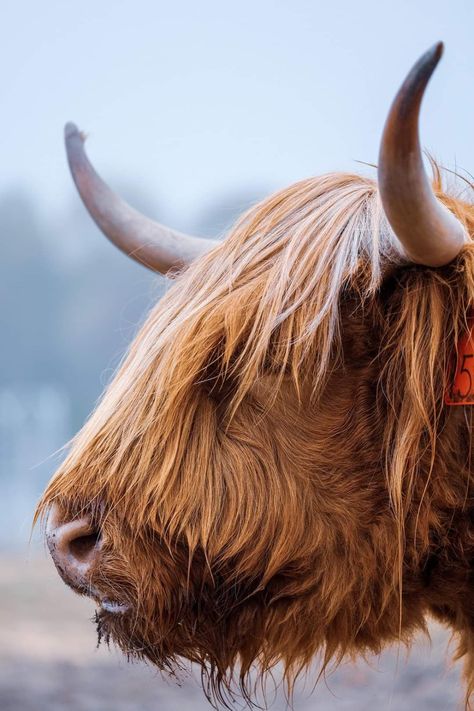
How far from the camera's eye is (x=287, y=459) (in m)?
1.30

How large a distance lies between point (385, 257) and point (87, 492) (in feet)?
1.74

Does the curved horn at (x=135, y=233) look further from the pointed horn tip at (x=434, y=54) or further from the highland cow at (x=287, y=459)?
the pointed horn tip at (x=434, y=54)

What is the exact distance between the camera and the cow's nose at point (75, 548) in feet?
4.05

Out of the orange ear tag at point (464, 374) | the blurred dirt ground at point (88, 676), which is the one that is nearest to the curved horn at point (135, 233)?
the orange ear tag at point (464, 374)

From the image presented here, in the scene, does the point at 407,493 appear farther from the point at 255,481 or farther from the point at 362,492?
the point at 255,481

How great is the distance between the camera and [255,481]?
1298mm

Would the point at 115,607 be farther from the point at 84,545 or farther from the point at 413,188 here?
the point at 413,188

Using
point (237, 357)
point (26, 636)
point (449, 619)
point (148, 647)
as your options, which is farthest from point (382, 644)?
point (26, 636)

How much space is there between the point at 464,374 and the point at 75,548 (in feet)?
1.92

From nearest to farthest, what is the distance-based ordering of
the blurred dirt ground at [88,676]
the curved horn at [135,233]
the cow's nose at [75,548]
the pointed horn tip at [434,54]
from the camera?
1. the pointed horn tip at [434,54]
2. the cow's nose at [75,548]
3. the curved horn at [135,233]
4. the blurred dirt ground at [88,676]

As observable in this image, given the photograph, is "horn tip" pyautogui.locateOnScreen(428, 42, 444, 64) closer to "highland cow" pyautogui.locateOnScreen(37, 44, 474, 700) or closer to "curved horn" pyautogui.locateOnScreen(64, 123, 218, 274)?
"highland cow" pyautogui.locateOnScreen(37, 44, 474, 700)

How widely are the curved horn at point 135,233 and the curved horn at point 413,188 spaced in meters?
0.57

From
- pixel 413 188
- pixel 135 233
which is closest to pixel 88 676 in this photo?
pixel 135 233

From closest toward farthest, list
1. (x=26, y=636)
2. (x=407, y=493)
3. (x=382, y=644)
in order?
1. (x=407, y=493)
2. (x=382, y=644)
3. (x=26, y=636)
